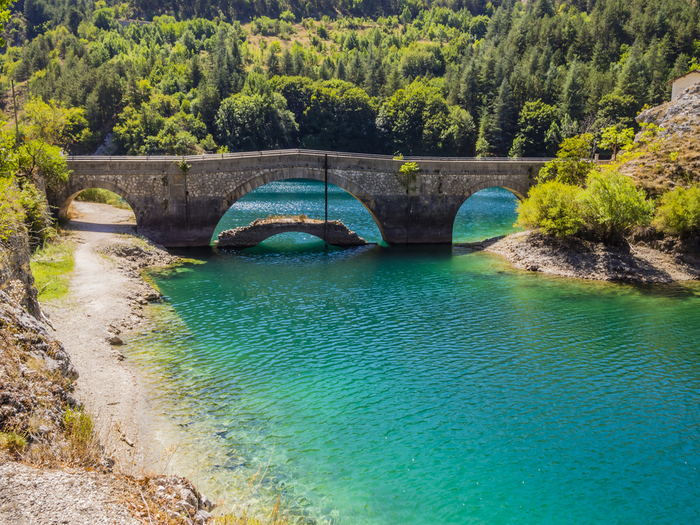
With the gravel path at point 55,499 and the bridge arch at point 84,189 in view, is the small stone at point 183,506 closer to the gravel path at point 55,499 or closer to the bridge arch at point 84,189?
the gravel path at point 55,499

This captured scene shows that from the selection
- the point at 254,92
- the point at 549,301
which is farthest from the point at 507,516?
the point at 254,92

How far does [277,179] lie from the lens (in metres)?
47.2

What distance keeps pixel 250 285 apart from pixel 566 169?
31.1 metres

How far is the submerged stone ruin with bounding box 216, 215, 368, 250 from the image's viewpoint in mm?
47375

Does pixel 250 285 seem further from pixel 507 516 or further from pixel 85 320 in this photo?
pixel 507 516

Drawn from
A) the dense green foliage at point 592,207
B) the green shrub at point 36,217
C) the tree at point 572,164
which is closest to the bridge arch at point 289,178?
the green shrub at point 36,217

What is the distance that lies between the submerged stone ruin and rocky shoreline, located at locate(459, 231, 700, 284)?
598 inches

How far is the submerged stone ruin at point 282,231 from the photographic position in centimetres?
4738

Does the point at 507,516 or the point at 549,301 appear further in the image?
the point at 549,301

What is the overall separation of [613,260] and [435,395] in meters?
25.8

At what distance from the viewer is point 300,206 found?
74.0 meters

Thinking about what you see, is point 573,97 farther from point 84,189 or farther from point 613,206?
point 84,189

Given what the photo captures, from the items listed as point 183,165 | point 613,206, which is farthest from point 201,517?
point 613,206

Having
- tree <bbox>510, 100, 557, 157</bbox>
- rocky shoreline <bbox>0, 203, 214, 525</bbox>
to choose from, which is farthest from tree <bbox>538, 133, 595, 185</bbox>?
tree <bbox>510, 100, 557, 157</bbox>
